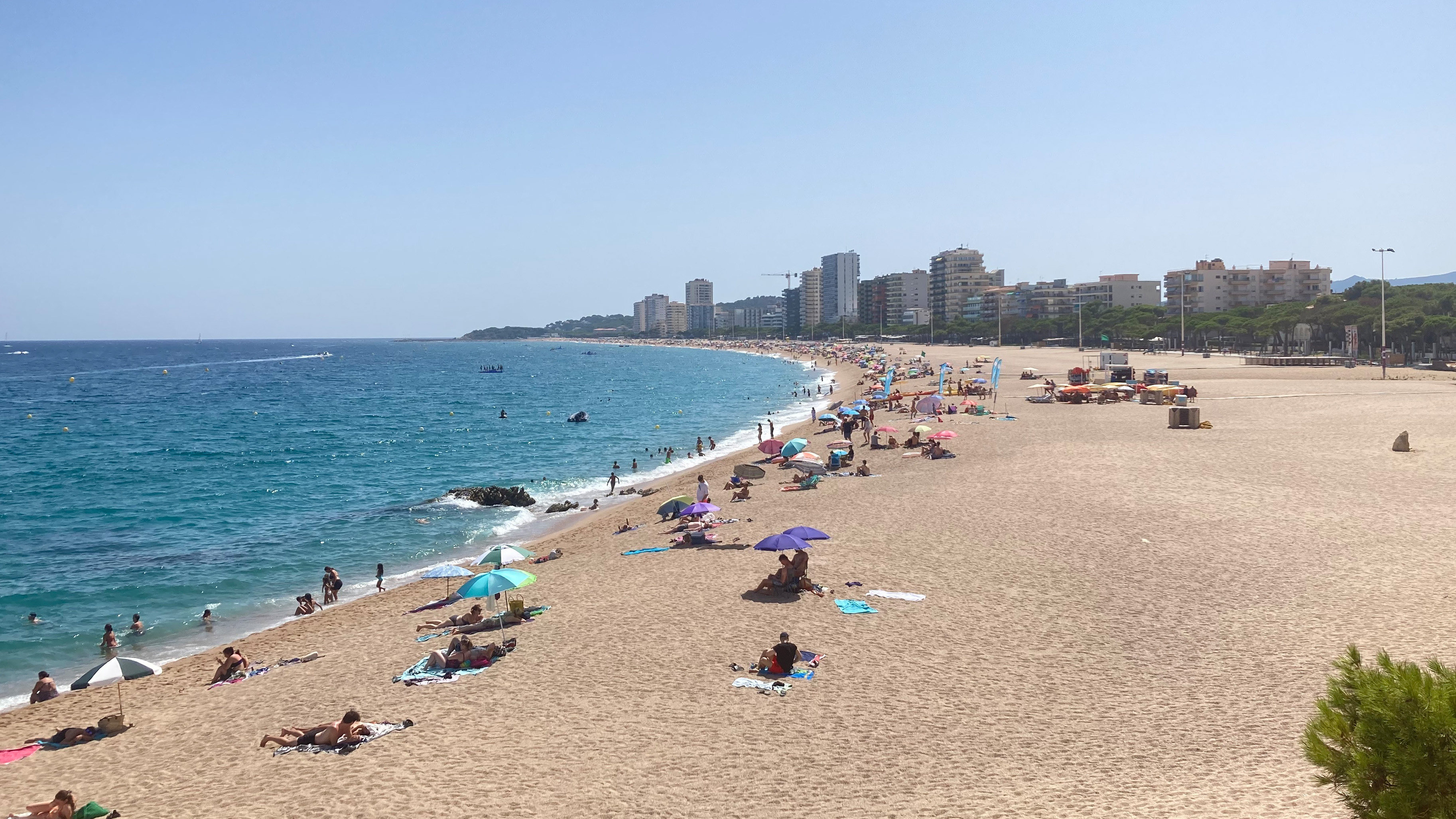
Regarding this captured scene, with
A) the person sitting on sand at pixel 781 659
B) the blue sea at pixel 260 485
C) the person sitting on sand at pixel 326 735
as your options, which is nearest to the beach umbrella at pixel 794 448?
the blue sea at pixel 260 485

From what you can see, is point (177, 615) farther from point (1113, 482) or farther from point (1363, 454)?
point (1363, 454)

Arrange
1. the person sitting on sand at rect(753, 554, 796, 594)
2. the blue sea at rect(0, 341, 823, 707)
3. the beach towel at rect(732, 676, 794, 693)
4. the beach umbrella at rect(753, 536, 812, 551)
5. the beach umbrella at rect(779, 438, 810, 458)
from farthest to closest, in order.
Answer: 1. the beach umbrella at rect(779, 438, 810, 458)
2. the blue sea at rect(0, 341, 823, 707)
3. the beach umbrella at rect(753, 536, 812, 551)
4. the person sitting on sand at rect(753, 554, 796, 594)
5. the beach towel at rect(732, 676, 794, 693)

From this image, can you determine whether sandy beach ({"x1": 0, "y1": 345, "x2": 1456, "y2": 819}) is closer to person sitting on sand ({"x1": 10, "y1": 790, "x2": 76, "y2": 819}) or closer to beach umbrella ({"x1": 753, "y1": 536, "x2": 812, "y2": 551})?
person sitting on sand ({"x1": 10, "y1": 790, "x2": 76, "y2": 819})

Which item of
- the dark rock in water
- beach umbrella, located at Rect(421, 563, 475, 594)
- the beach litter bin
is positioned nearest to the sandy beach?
beach umbrella, located at Rect(421, 563, 475, 594)

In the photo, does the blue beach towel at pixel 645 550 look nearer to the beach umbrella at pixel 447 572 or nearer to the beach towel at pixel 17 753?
the beach umbrella at pixel 447 572

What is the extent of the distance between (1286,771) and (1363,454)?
21.8m

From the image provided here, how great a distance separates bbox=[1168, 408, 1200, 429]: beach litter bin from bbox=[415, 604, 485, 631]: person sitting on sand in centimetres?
2726

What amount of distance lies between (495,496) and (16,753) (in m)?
19.1

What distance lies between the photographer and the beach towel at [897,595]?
47.3ft

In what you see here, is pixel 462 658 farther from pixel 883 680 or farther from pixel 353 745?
pixel 883 680

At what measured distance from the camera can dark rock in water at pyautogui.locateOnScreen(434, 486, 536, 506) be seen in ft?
99.1

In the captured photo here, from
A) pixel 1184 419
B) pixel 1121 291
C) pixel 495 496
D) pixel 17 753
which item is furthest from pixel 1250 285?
pixel 17 753

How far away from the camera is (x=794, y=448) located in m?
29.3

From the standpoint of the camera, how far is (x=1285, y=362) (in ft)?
224
